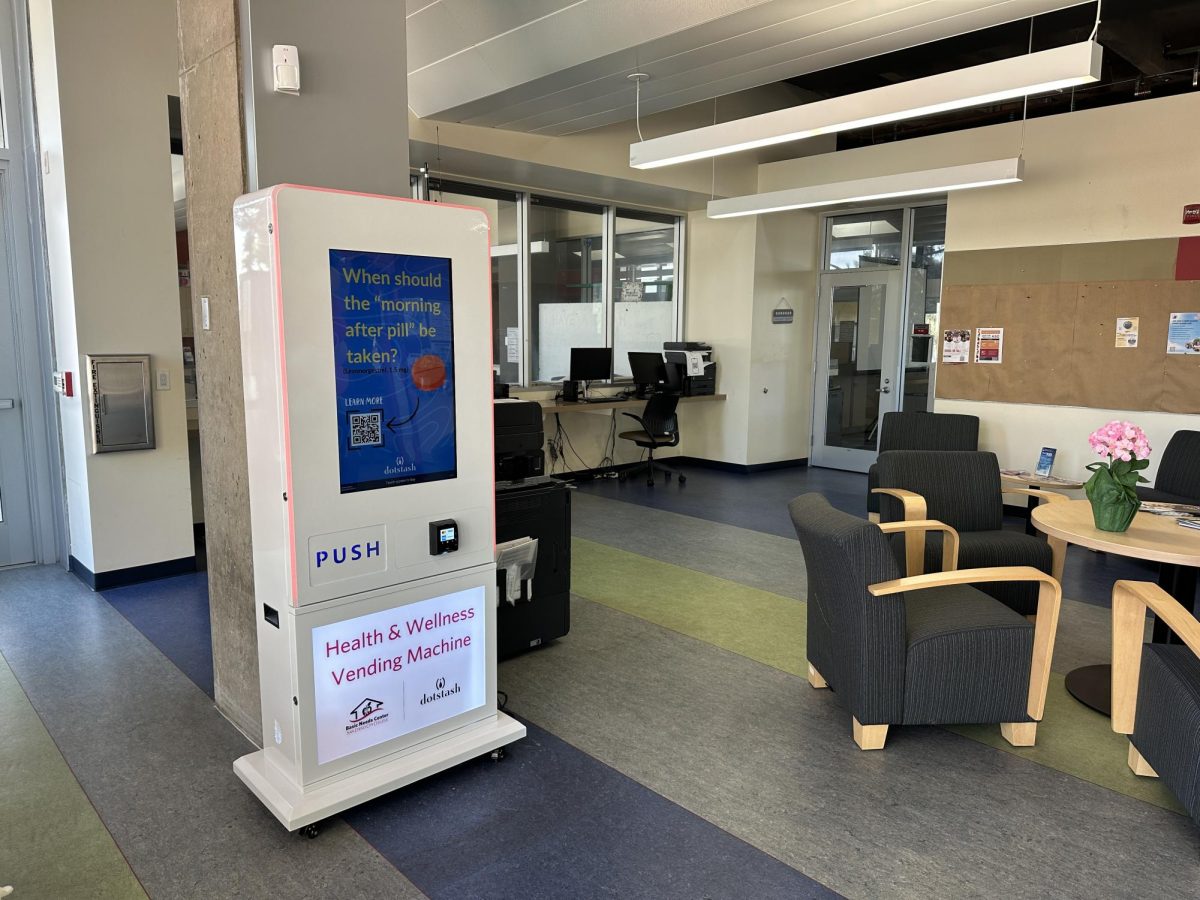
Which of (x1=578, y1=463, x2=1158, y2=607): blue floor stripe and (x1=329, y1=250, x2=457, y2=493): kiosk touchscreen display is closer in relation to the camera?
(x1=329, y1=250, x2=457, y2=493): kiosk touchscreen display

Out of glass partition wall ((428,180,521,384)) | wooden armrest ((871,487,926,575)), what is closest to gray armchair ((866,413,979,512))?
wooden armrest ((871,487,926,575))

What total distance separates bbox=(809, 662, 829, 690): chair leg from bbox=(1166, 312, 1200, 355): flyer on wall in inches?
170

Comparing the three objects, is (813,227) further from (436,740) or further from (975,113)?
(436,740)

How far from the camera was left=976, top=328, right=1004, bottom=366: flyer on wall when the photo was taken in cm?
661

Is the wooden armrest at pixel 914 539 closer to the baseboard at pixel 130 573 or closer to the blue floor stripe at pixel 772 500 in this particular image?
the blue floor stripe at pixel 772 500

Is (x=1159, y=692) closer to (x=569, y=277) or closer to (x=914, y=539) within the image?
(x=914, y=539)

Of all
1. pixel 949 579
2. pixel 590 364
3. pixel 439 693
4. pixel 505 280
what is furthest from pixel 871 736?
pixel 505 280

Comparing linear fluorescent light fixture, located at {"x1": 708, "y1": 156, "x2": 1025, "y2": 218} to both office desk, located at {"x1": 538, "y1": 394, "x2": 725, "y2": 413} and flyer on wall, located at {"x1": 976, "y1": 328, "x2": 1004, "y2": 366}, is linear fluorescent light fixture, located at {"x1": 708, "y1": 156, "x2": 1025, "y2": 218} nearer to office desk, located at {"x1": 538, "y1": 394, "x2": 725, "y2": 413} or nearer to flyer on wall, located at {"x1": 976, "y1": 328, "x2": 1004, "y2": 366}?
flyer on wall, located at {"x1": 976, "y1": 328, "x2": 1004, "y2": 366}

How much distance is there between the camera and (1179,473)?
526cm

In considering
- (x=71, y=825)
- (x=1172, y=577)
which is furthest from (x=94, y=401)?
(x=1172, y=577)

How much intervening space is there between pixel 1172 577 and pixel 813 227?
622 centimetres

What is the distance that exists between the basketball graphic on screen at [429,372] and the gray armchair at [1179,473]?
4.70 metres

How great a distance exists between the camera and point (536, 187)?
7.43m

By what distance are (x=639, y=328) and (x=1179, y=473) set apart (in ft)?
16.7
